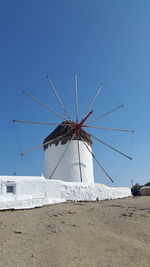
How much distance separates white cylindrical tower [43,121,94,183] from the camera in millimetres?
15678

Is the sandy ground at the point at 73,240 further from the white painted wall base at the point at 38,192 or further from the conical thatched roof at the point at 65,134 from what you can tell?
the conical thatched roof at the point at 65,134

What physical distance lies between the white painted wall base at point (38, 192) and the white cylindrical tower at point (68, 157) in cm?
301

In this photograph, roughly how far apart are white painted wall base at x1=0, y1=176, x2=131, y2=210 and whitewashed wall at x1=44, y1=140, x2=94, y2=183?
3.11 meters

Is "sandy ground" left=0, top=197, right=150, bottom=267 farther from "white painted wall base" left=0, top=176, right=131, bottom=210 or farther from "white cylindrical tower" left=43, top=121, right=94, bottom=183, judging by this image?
"white cylindrical tower" left=43, top=121, right=94, bottom=183

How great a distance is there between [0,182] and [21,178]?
3.55ft

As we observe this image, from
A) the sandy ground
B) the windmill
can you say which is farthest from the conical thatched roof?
the sandy ground

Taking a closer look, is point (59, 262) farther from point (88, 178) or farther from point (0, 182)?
point (88, 178)

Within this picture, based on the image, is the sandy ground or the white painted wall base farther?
the white painted wall base

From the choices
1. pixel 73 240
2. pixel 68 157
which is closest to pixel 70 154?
pixel 68 157

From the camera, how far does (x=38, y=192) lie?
9.95 meters

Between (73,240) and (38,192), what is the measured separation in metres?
5.44

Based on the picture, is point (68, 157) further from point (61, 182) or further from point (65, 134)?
point (61, 182)

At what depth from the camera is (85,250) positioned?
4.32m

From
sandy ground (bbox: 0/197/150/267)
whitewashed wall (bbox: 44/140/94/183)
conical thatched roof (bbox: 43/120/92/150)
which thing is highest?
conical thatched roof (bbox: 43/120/92/150)
